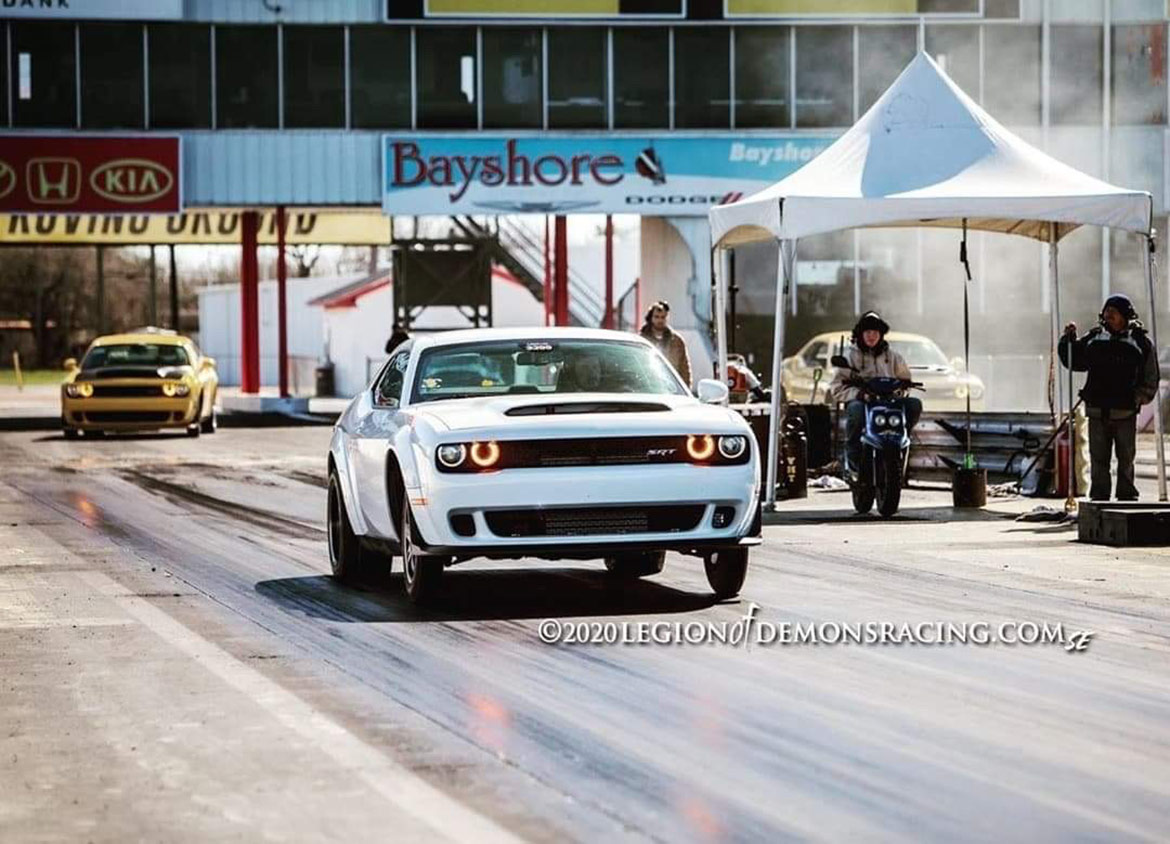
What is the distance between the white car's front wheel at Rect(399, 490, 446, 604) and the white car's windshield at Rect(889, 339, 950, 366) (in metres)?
20.4

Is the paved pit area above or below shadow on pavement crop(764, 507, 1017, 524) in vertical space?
above

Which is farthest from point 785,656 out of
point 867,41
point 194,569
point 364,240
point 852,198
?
point 364,240

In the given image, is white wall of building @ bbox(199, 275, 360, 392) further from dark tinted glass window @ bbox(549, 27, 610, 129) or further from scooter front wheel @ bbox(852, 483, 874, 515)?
scooter front wheel @ bbox(852, 483, 874, 515)

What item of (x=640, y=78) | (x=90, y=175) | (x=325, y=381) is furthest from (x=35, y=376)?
(x=640, y=78)

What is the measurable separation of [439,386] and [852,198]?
726 cm

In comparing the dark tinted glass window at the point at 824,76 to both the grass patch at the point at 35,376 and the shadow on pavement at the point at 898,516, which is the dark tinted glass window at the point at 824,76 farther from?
the grass patch at the point at 35,376

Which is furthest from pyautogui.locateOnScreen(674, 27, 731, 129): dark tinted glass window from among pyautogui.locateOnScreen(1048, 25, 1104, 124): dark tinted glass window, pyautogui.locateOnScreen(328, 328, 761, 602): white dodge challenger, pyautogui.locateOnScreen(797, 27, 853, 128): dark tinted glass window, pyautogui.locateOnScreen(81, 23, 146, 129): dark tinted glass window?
pyautogui.locateOnScreen(328, 328, 761, 602): white dodge challenger

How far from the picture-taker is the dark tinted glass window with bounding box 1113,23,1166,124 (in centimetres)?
4628

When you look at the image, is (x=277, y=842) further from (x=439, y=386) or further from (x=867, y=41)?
(x=867, y=41)

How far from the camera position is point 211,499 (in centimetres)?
2072

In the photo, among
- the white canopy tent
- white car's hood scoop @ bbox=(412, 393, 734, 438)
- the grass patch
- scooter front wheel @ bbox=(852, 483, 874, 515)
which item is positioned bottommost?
the grass patch

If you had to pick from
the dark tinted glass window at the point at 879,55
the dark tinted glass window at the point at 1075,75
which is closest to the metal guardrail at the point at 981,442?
the dark tinted glass window at the point at 879,55

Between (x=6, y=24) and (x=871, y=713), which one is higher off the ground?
(x=6, y=24)

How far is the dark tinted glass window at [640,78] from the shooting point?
4547 centimetres
